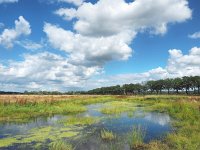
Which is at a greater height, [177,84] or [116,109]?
[177,84]

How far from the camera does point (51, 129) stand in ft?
73.0

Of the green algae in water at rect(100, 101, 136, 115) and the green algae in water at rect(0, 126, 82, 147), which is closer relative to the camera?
the green algae in water at rect(0, 126, 82, 147)

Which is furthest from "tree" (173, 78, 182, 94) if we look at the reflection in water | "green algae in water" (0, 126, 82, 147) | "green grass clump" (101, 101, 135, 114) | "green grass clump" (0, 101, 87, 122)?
"green algae in water" (0, 126, 82, 147)

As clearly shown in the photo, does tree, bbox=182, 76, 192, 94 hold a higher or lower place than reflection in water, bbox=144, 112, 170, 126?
higher

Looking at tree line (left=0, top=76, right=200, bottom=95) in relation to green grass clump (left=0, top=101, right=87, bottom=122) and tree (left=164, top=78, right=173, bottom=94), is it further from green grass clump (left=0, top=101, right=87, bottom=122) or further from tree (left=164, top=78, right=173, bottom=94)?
green grass clump (left=0, top=101, right=87, bottom=122)

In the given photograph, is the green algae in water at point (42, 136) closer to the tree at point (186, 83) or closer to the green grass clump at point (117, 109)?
the green grass clump at point (117, 109)

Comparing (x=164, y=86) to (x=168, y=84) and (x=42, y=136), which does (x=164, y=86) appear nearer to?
(x=168, y=84)

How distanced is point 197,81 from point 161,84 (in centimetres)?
2871

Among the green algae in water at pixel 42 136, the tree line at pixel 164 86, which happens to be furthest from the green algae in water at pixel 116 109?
the tree line at pixel 164 86

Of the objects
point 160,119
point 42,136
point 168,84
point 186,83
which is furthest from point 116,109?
point 168,84

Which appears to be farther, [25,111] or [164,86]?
[164,86]

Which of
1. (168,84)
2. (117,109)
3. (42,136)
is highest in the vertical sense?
(168,84)

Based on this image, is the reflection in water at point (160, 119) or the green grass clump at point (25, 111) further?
the green grass clump at point (25, 111)

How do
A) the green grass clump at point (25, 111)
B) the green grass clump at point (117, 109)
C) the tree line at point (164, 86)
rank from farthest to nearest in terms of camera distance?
the tree line at point (164, 86), the green grass clump at point (117, 109), the green grass clump at point (25, 111)
